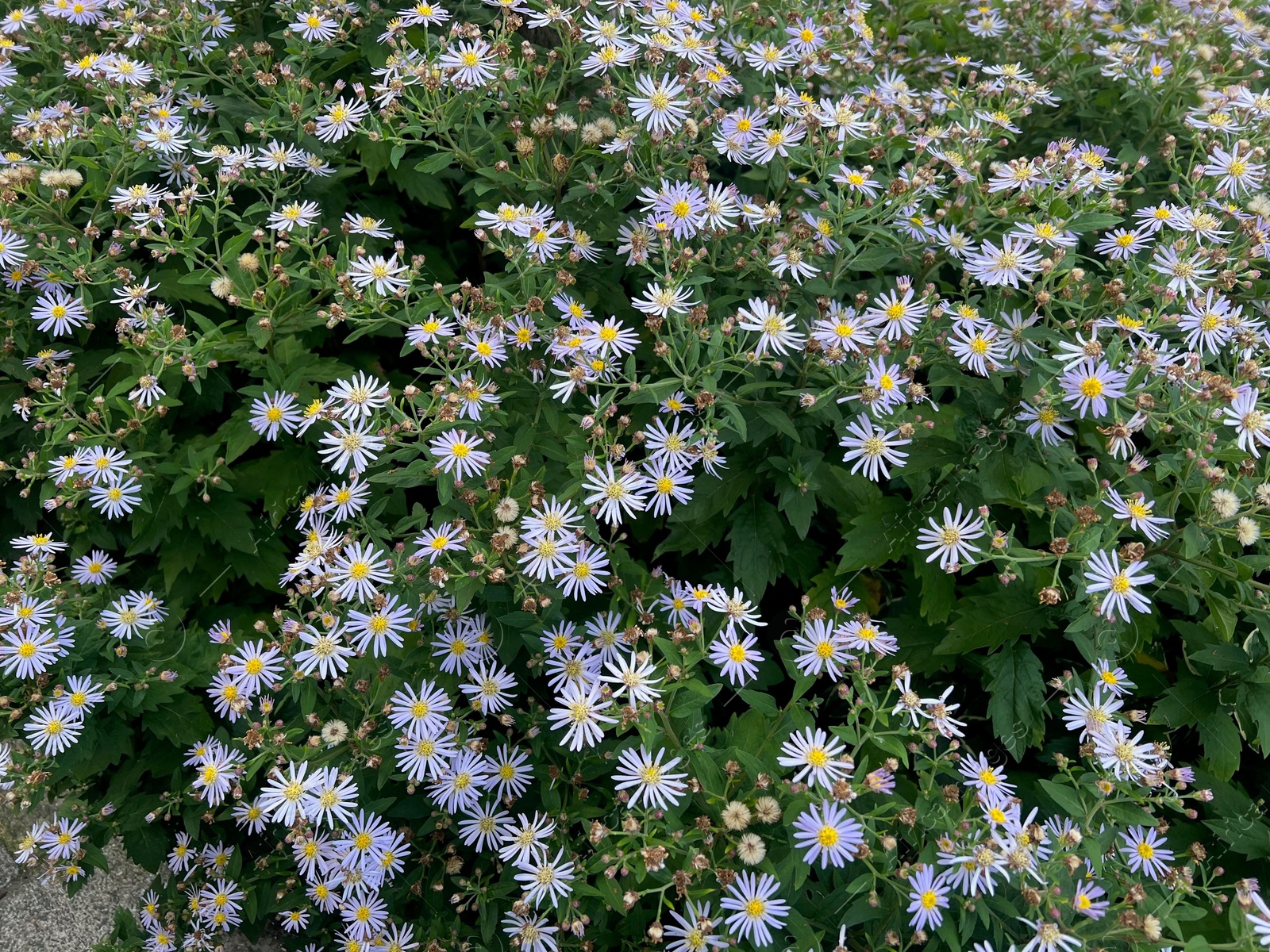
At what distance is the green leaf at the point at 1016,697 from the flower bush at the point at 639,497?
0.7 inches

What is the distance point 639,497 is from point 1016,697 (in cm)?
149

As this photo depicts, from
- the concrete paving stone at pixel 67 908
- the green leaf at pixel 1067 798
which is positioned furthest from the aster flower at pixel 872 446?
the concrete paving stone at pixel 67 908

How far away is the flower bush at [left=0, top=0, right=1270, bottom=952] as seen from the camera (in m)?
2.60

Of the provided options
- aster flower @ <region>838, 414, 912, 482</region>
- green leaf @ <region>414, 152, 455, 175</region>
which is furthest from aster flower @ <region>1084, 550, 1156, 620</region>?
green leaf @ <region>414, 152, 455, 175</region>

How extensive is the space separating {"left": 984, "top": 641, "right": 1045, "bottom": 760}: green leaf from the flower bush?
0.06 ft

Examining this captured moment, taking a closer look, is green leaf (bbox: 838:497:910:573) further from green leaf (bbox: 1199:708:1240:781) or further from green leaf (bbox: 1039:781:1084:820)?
green leaf (bbox: 1199:708:1240:781)

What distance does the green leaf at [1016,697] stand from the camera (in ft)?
10.1

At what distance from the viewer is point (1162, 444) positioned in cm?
311

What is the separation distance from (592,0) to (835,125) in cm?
105

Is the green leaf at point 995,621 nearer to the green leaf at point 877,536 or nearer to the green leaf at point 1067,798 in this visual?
the green leaf at point 877,536

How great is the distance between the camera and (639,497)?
9.35 feet

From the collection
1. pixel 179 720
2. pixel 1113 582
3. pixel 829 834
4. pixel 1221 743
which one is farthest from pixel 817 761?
pixel 179 720

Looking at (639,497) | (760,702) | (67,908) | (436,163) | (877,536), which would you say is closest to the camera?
(760,702)

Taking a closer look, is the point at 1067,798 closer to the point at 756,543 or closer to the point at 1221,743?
the point at 1221,743
